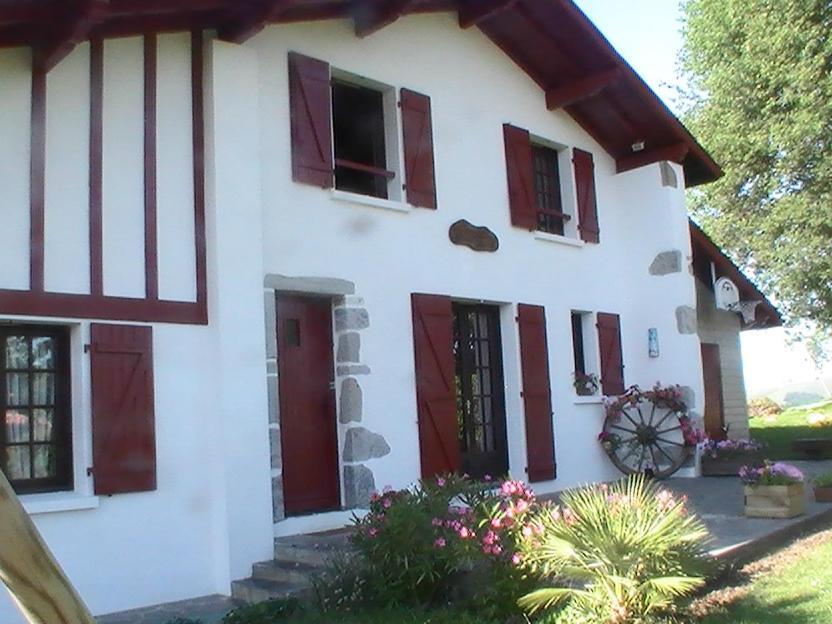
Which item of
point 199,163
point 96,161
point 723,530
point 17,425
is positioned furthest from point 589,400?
point 17,425

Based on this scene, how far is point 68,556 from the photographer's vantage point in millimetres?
6055

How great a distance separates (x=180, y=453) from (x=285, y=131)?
2.94 meters

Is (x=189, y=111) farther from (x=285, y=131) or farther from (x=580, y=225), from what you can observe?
(x=580, y=225)

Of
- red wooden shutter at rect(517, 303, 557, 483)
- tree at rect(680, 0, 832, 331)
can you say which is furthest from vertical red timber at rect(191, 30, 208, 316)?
tree at rect(680, 0, 832, 331)

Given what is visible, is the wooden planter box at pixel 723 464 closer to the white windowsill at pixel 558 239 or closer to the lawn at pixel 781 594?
the white windowsill at pixel 558 239

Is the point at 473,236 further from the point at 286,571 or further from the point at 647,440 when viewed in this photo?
the point at 286,571

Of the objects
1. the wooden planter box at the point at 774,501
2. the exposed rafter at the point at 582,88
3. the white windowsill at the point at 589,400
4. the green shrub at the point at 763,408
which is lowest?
the wooden planter box at the point at 774,501

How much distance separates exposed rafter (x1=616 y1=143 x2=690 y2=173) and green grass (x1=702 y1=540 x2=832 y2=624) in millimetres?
6259

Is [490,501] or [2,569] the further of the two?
[490,501]

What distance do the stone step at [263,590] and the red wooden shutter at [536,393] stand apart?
3867 millimetres

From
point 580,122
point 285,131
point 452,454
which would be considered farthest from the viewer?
point 580,122

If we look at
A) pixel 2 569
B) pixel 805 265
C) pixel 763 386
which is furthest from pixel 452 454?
pixel 763 386

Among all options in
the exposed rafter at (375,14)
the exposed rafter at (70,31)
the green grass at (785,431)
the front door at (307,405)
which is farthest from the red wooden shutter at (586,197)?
the exposed rafter at (70,31)

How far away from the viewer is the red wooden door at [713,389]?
13719 millimetres
